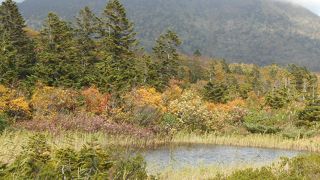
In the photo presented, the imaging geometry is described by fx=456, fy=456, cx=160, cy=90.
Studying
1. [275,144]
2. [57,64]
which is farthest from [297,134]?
[57,64]

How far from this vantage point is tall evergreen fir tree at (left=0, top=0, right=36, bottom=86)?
3703cm

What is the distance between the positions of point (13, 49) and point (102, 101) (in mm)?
13166

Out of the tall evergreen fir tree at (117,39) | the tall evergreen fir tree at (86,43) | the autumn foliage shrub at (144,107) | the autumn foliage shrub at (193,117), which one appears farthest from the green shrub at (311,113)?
the tall evergreen fir tree at (86,43)

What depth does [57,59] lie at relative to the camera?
39969mm

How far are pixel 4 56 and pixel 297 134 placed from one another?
23399 mm

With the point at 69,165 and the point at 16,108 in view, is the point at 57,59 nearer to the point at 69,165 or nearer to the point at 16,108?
the point at 16,108

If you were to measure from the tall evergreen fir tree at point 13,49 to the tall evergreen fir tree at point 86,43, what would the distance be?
485 cm

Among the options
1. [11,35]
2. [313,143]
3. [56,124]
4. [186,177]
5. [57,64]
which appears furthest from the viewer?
[11,35]

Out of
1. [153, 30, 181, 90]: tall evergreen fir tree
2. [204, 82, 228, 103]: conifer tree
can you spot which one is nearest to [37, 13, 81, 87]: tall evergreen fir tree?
[153, 30, 181, 90]: tall evergreen fir tree

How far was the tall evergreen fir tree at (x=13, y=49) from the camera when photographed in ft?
121

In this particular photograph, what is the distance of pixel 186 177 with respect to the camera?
11727 millimetres

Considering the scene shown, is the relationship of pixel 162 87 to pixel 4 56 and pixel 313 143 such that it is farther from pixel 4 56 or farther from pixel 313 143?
pixel 313 143

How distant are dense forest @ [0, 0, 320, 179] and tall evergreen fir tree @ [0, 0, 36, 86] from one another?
97 mm

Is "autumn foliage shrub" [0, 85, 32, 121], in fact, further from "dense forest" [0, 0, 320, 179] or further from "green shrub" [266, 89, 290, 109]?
"green shrub" [266, 89, 290, 109]
